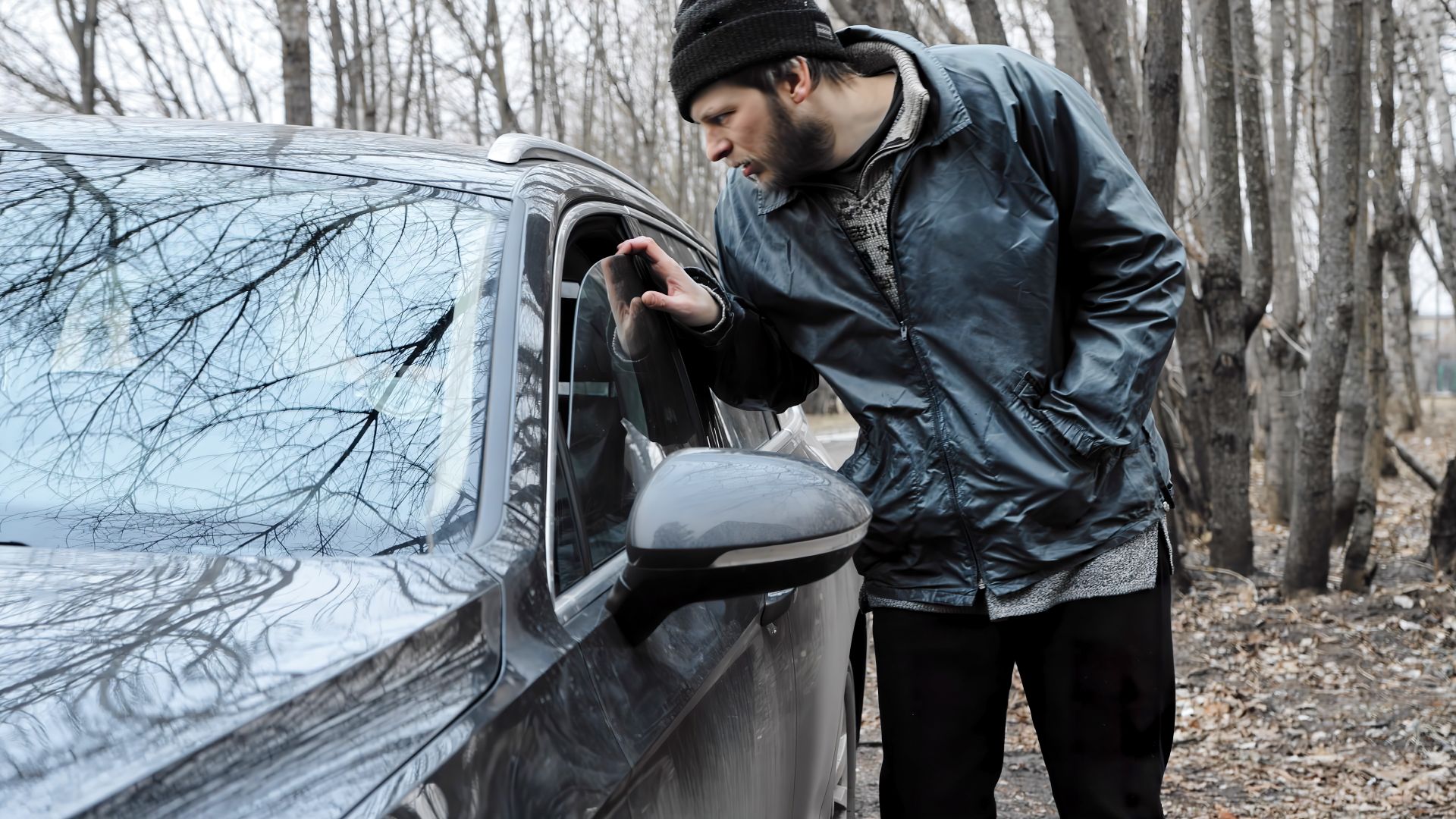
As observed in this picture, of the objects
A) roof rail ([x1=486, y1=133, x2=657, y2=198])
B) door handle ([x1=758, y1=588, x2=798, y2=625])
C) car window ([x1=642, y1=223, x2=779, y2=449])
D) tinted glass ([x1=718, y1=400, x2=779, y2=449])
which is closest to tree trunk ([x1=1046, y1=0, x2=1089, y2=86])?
car window ([x1=642, y1=223, x2=779, y2=449])

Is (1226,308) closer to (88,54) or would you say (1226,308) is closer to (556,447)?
(556,447)

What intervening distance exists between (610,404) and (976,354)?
62 centimetres

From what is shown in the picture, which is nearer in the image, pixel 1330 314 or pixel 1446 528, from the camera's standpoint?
pixel 1330 314

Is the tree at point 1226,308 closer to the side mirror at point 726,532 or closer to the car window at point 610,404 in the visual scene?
the car window at point 610,404

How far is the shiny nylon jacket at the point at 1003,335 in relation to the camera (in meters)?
2.19

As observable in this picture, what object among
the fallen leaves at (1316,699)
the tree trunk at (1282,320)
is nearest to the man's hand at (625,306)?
the fallen leaves at (1316,699)

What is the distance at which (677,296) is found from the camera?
7.72 ft

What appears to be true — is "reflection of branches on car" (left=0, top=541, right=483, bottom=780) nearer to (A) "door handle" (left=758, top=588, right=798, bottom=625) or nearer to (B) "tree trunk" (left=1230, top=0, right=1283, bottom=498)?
(A) "door handle" (left=758, top=588, right=798, bottom=625)

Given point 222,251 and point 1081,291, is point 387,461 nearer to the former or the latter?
point 222,251

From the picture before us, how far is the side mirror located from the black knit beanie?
0.87m

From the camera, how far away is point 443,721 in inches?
47.4

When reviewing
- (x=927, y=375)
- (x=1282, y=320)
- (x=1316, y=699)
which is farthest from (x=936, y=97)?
(x=1282, y=320)

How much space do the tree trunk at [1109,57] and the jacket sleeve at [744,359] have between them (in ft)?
18.4

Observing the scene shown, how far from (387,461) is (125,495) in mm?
313
